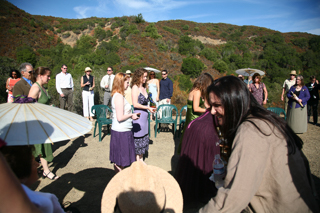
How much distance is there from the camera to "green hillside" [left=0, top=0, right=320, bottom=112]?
87.2ft

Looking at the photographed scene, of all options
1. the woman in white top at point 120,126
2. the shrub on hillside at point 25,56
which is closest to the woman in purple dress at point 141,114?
the woman in white top at point 120,126

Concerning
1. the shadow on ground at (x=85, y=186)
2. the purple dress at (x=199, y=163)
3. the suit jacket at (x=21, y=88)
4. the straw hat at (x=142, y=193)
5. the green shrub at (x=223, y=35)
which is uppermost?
the green shrub at (x=223, y=35)

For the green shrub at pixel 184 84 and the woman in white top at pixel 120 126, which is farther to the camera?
the green shrub at pixel 184 84

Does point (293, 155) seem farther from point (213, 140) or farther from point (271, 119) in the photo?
point (213, 140)

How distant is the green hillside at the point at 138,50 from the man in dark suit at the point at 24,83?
17.3 meters

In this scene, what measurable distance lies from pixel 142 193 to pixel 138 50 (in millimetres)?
29478

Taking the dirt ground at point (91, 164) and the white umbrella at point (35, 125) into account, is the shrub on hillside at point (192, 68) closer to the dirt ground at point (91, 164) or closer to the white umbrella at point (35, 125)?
the dirt ground at point (91, 164)

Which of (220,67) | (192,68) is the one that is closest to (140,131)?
(192,68)

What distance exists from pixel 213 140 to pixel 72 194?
255 cm

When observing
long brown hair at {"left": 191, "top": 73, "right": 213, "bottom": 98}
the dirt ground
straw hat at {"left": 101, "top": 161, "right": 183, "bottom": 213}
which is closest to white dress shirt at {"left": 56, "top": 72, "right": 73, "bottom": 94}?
the dirt ground

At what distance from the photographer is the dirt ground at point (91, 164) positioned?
3088 mm

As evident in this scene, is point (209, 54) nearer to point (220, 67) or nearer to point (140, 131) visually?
point (220, 67)

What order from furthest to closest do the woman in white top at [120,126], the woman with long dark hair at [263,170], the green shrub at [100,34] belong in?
the green shrub at [100,34] < the woman in white top at [120,126] < the woman with long dark hair at [263,170]

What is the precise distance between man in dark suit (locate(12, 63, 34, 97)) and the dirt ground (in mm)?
1722
